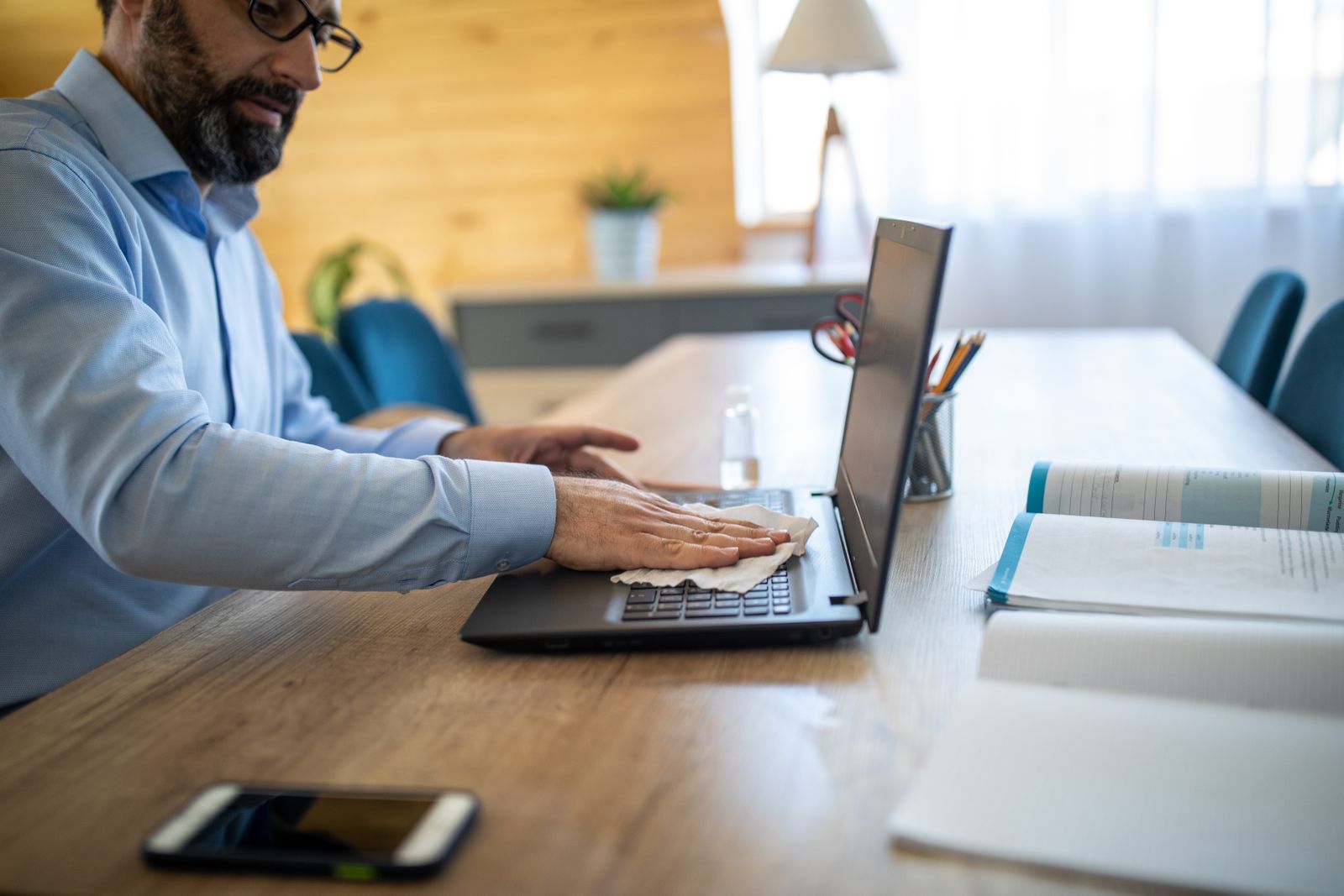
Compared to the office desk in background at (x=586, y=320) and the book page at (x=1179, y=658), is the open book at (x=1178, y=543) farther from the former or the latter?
the office desk in background at (x=586, y=320)

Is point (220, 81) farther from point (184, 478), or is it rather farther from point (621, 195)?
point (621, 195)

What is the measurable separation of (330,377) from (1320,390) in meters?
1.79

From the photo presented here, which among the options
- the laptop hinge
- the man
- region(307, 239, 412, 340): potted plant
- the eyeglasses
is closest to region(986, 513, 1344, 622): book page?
the laptop hinge

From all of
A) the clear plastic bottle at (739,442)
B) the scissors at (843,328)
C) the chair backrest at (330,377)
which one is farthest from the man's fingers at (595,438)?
the chair backrest at (330,377)

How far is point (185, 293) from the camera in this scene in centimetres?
126

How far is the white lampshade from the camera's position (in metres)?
2.80

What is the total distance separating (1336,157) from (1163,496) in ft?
8.74

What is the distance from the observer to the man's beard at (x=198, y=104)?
47.9 inches

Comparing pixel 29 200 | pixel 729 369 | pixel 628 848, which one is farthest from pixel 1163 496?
pixel 729 369

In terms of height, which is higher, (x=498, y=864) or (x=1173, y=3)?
(x=1173, y=3)

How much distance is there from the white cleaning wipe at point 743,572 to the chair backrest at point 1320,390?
0.76 m

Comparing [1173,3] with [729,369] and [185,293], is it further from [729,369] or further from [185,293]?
[185,293]

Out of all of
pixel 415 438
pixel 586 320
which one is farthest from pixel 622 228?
pixel 415 438

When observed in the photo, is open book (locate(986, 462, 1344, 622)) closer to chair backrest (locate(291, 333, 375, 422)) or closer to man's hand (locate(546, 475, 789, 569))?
man's hand (locate(546, 475, 789, 569))
